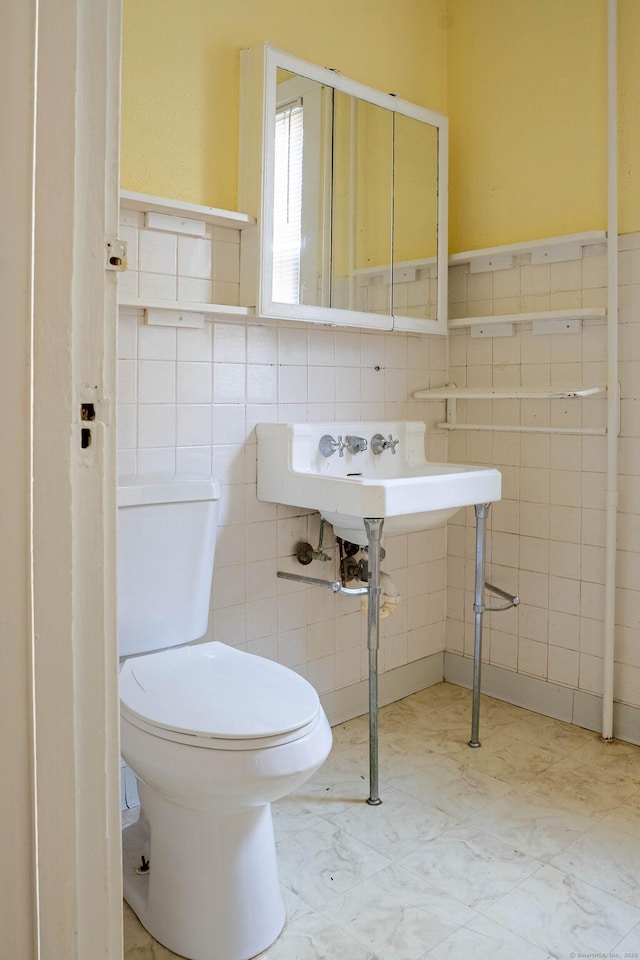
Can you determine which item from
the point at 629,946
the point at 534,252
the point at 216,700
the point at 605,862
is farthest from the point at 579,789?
the point at 534,252

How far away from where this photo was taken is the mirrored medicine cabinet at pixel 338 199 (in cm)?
204

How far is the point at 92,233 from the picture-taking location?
2.13 feet

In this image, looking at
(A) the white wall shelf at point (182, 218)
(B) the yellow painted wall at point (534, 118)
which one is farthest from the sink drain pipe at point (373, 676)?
(B) the yellow painted wall at point (534, 118)

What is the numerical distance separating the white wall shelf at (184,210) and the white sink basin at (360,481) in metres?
0.56

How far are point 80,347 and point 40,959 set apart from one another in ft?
1.74

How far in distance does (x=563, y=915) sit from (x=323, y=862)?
0.53 metres

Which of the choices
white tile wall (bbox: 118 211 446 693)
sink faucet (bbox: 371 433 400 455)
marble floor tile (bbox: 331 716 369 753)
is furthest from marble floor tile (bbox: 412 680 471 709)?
sink faucet (bbox: 371 433 400 455)

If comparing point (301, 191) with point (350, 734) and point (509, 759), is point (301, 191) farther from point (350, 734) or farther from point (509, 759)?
point (509, 759)

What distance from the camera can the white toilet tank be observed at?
5.65 ft

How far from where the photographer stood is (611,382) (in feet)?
7.38

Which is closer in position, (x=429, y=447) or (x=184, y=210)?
(x=184, y=210)

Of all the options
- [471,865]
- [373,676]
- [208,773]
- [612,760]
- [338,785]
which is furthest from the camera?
[612,760]

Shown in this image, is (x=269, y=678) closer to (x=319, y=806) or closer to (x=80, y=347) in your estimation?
(x=319, y=806)

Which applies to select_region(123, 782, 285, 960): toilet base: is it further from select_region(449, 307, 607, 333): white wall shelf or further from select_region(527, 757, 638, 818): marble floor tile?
select_region(449, 307, 607, 333): white wall shelf
